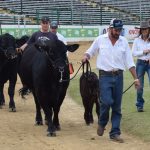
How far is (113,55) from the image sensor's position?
8.17 m

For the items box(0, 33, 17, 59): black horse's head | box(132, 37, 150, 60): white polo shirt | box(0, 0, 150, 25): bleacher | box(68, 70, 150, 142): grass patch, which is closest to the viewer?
box(68, 70, 150, 142): grass patch

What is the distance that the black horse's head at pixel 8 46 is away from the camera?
1192 cm

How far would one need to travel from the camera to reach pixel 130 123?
9945 mm

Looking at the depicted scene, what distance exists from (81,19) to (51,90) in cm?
3359

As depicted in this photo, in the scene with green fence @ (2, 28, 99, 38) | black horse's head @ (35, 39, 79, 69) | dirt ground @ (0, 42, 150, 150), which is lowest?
green fence @ (2, 28, 99, 38)

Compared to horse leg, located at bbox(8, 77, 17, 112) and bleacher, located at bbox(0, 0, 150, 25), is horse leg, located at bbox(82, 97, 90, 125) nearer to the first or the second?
horse leg, located at bbox(8, 77, 17, 112)

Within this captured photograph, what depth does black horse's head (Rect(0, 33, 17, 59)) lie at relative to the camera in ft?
39.1

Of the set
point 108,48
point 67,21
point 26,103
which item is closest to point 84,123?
point 108,48

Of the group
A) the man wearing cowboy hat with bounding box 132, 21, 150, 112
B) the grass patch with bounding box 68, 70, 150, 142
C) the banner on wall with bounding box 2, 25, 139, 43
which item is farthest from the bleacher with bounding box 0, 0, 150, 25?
the man wearing cowboy hat with bounding box 132, 21, 150, 112

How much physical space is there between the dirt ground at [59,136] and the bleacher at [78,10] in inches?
1089

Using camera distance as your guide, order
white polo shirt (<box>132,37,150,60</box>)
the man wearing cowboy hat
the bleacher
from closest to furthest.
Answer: the man wearing cowboy hat < white polo shirt (<box>132,37,150,60</box>) < the bleacher

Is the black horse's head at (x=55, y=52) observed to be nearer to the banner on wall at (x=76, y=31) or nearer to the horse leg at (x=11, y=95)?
the horse leg at (x=11, y=95)

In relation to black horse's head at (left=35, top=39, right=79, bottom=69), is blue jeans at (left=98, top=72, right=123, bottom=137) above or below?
below

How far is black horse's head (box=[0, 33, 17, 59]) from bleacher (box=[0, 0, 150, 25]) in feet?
86.2
